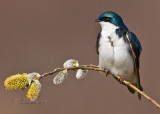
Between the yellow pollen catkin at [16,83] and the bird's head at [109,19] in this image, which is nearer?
the yellow pollen catkin at [16,83]

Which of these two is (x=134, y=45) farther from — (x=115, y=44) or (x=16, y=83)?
(x=16, y=83)

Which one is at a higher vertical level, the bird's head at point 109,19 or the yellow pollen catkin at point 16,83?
the bird's head at point 109,19

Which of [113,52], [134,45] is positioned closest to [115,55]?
[113,52]

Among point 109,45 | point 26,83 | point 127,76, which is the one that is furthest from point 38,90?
point 127,76

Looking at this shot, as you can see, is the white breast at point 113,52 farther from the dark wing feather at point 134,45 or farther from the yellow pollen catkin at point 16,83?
the yellow pollen catkin at point 16,83

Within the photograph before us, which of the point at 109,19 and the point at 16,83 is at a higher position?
the point at 109,19

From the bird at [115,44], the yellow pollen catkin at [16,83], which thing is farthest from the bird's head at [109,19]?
the yellow pollen catkin at [16,83]

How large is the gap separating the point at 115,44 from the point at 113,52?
2.2 inches

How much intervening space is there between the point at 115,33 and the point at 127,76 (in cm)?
37

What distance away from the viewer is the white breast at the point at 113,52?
166 cm

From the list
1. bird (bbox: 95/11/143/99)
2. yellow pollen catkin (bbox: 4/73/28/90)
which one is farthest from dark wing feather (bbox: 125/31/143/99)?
yellow pollen catkin (bbox: 4/73/28/90)

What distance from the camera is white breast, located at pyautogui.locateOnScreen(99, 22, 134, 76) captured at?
5.46ft

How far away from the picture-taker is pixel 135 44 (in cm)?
174

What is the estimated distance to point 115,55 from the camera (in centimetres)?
170
